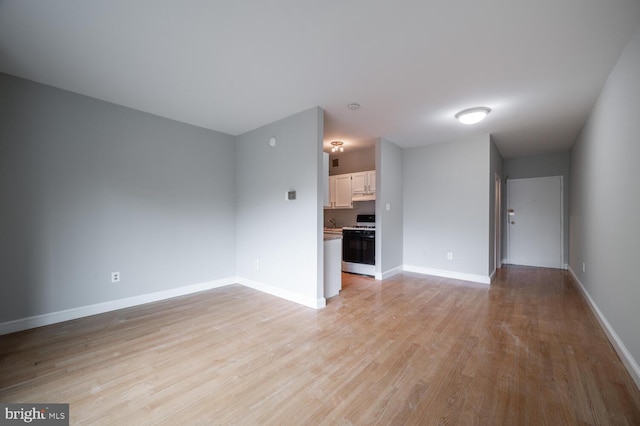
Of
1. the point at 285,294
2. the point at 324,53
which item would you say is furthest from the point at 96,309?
the point at 324,53

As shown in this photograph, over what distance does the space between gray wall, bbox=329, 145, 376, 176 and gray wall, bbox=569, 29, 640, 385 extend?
3.39 metres

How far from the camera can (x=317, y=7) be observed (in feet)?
5.61

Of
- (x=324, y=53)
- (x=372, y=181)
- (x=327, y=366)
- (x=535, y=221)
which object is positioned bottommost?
(x=327, y=366)

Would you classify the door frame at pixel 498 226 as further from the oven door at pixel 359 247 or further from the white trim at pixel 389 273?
the oven door at pixel 359 247

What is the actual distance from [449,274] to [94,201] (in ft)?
18.4

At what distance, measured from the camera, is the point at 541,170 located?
5.92m

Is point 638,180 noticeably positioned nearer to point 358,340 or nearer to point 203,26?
point 358,340

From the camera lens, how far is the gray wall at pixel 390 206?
4.68m

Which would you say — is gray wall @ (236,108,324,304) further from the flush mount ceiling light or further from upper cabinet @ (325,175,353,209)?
upper cabinet @ (325,175,353,209)

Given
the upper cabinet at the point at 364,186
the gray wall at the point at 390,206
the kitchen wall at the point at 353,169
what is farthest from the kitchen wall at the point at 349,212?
the gray wall at the point at 390,206

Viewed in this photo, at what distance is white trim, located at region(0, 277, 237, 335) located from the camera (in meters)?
2.61

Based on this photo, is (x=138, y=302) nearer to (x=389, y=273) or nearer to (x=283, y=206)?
(x=283, y=206)

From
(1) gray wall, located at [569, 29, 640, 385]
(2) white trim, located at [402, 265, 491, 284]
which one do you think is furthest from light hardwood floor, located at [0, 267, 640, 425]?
(2) white trim, located at [402, 265, 491, 284]

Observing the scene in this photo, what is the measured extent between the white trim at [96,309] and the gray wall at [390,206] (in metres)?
2.95
